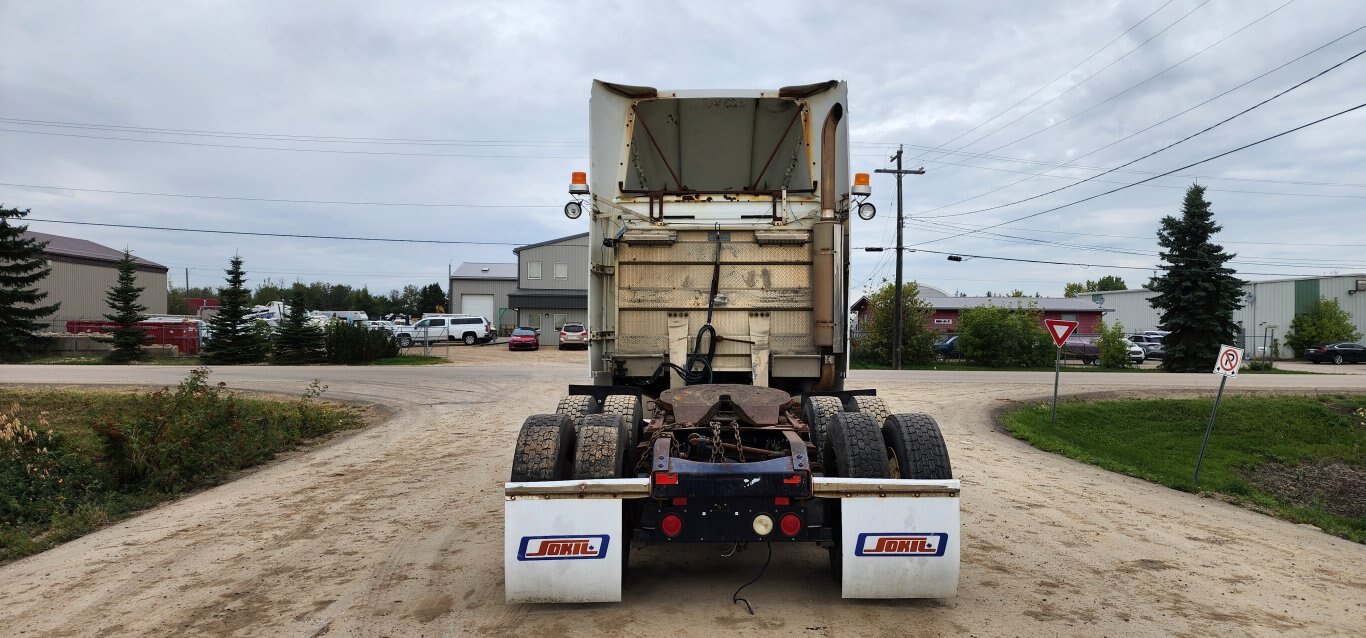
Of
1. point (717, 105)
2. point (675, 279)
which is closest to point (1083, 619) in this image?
point (675, 279)

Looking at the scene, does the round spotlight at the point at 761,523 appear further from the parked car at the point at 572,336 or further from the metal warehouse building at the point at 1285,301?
the metal warehouse building at the point at 1285,301

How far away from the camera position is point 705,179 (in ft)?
26.2

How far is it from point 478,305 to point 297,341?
27.8 metres

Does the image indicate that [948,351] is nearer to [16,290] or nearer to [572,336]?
[572,336]

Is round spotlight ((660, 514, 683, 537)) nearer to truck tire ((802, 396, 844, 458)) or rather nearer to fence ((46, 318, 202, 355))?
truck tire ((802, 396, 844, 458))

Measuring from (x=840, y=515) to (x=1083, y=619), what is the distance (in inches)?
61.3

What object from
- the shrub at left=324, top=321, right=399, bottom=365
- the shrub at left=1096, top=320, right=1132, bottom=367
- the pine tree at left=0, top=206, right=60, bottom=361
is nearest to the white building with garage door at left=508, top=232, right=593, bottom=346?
the shrub at left=324, top=321, right=399, bottom=365

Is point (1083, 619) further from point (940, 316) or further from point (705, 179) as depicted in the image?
point (940, 316)

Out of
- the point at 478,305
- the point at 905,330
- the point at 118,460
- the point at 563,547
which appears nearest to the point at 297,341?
the point at 118,460

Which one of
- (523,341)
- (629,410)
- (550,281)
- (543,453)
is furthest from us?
(550,281)

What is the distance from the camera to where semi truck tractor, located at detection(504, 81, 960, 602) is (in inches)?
171

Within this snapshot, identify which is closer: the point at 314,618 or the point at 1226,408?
the point at 314,618

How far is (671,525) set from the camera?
436 centimetres

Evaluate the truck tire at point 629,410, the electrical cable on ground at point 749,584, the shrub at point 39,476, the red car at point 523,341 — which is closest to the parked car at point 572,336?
the red car at point 523,341
